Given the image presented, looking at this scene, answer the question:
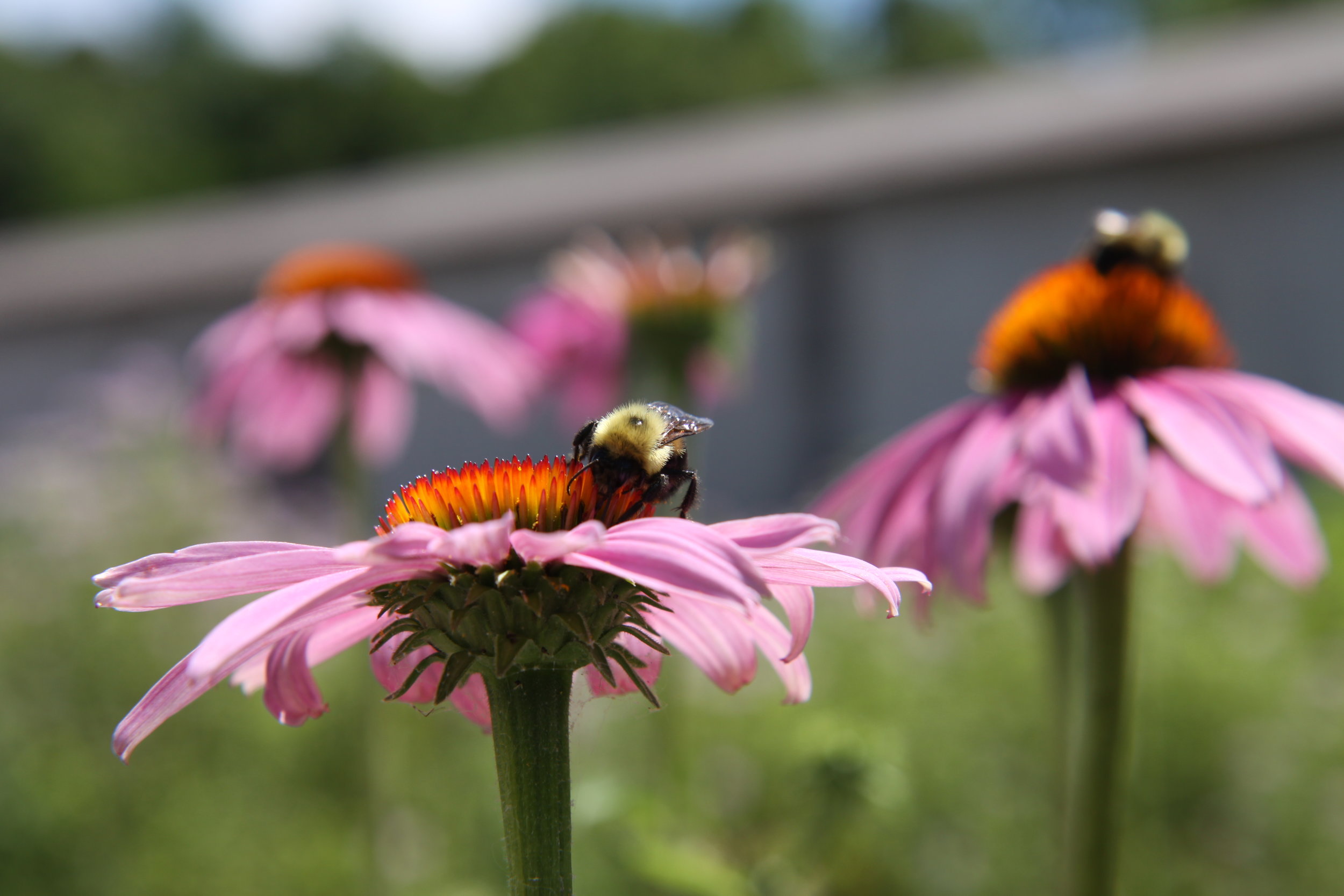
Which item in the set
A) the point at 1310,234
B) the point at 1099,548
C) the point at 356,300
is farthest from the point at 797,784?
the point at 1310,234

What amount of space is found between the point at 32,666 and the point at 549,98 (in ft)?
80.7

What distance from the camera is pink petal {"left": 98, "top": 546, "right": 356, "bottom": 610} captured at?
766mm

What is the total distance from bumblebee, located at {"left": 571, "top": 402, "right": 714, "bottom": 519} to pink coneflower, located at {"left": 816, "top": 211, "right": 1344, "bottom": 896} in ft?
0.72

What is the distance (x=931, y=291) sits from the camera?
26.5ft

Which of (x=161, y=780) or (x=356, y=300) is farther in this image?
(x=161, y=780)

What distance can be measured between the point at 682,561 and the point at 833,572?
17cm

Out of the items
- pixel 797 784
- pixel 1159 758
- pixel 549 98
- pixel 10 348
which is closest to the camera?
pixel 797 784

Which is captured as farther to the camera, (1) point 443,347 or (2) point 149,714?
(1) point 443,347

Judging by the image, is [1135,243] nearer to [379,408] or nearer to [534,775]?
[534,775]

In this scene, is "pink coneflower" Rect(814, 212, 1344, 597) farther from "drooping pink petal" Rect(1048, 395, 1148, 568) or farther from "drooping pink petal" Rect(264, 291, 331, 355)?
"drooping pink petal" Rect(264, 291, 331, 355)

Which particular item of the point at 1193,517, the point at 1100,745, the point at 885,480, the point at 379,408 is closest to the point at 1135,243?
the point at 1193,517

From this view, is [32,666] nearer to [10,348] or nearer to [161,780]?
[161,780]

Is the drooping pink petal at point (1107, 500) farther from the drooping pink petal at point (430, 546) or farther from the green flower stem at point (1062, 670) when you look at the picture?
the drooping pink petal at point (430, 546)

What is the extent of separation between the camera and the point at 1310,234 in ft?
23.5
